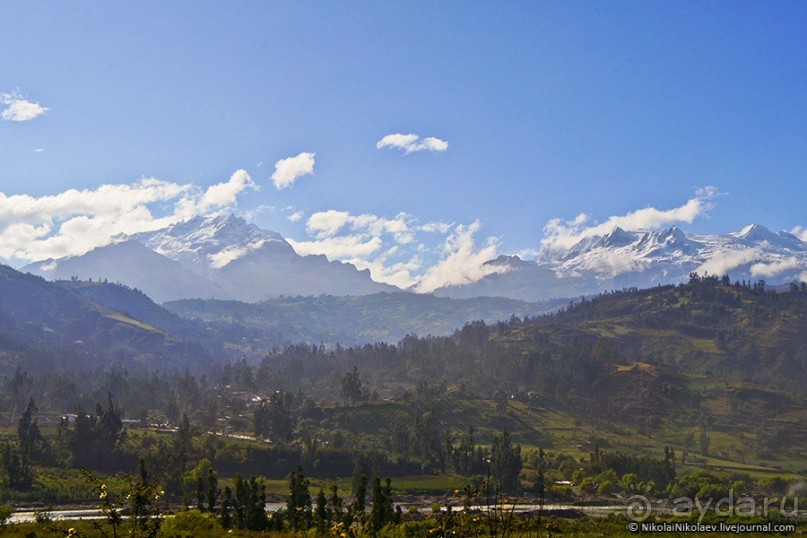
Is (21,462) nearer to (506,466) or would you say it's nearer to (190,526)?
(506,466)

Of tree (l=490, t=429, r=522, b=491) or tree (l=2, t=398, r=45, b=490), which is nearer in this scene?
tree (l=2, t=398, r=45, b=490)

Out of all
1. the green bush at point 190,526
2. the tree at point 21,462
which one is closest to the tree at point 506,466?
the tree at point 21,462

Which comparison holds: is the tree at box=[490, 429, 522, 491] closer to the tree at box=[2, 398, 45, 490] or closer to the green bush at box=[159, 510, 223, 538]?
the tree at box=[2, 398, 45, 490]

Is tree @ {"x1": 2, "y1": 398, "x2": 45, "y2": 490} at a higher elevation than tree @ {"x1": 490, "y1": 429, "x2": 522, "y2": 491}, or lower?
higher

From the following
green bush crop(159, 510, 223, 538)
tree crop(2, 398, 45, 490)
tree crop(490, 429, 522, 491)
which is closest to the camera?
green bush crop(159, 510, 223, 538)

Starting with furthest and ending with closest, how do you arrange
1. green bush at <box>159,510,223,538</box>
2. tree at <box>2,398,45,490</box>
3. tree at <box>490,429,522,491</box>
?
1. tree at <box>490,429,522,491</box>
2. tree at <box>2,398,45,490</box>
3. green bush at <box>159,510,223,538</box>

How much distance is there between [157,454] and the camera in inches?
6826

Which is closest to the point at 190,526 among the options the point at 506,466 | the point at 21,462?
the point at 21,462

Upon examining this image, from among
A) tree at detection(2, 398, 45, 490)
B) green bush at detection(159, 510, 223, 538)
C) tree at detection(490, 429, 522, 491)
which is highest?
green bush at detection(159, 510, 223, 538)

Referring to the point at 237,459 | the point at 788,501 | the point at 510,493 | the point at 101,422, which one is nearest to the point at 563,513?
the point at 510,493

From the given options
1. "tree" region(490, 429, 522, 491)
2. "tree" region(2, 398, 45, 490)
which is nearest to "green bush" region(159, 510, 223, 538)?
"tree" region(2, 398, 45, 490)

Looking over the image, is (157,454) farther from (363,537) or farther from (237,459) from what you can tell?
(363,537)

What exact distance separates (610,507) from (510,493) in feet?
107

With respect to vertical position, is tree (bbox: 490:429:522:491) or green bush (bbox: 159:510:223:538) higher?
green bush (bbox: 159:510:223:538)
